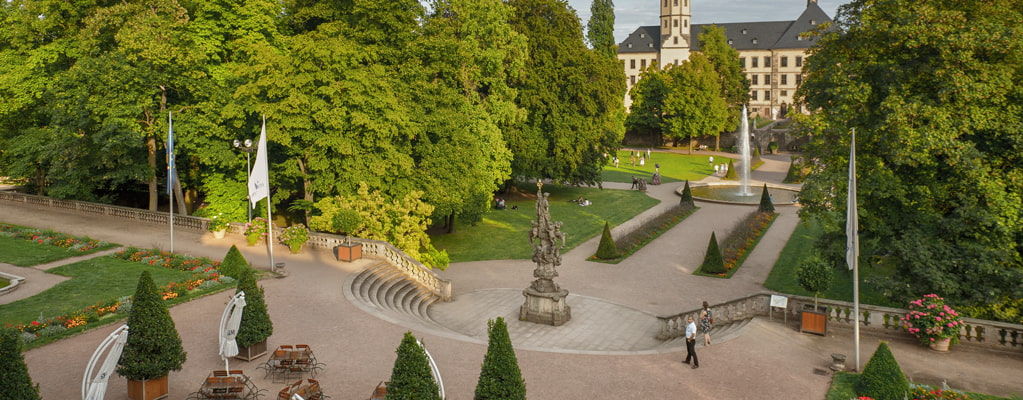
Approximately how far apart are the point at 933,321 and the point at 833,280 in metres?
11.0

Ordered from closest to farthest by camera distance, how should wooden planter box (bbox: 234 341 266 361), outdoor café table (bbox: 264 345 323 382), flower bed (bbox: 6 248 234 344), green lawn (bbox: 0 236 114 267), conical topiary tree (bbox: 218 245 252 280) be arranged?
outdoor café table (bbox: 264 345 323 382)
wooden planter box (bbox: 234 341 266 361)
flower bed (bbox: 6 248 234 344)
conical topiary tree (bbox: 218 245 252 280)
green lawn (bbox: 0 236 114 267)

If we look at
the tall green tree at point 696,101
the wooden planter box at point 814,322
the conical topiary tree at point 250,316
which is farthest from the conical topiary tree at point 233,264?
the tall green tree at point 696,101

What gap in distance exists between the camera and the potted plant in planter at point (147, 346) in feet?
49.6

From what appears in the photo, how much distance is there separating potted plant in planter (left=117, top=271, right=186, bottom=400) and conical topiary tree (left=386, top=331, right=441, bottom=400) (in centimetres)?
572

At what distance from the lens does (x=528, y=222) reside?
4653 centimetres

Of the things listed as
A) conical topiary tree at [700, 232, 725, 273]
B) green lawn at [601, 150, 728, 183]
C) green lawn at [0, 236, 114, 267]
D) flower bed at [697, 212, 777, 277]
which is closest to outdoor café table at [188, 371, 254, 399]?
green lawn at [0, 236, 114, 267]

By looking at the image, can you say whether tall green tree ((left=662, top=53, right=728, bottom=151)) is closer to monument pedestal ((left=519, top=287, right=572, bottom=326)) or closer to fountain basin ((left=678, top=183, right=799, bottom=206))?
fountain basin ((left=678, top=183, right=799, bottom=206))

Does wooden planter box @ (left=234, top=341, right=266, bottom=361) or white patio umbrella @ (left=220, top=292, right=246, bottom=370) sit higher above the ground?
white patio umbrella @ (left=220, top=292, right=246, bottom=370)

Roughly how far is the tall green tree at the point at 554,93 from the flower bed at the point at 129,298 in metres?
25.1

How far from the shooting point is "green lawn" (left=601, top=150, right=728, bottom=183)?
236 feet

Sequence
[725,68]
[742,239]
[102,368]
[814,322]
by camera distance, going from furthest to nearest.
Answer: [725,68] → [742,239] → [814,322] → [102,368]

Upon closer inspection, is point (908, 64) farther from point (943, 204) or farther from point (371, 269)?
point (371, 269)

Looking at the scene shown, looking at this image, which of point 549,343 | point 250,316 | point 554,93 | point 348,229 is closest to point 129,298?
point 250,316

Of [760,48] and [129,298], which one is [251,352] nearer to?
[129,298]
